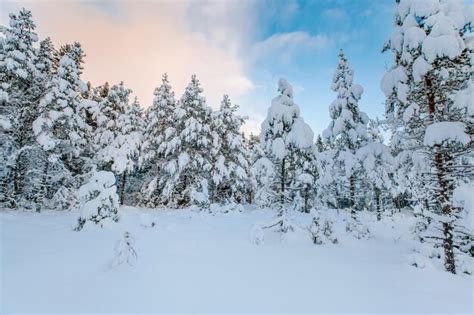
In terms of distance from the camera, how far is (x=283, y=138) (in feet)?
41.3

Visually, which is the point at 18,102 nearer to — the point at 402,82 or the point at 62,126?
the point at 62,126

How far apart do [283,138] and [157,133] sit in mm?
17584

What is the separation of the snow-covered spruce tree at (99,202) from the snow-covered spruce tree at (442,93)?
11.8m

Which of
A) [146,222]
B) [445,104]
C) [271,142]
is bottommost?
[146,222]

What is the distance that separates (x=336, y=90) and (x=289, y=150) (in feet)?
22.8

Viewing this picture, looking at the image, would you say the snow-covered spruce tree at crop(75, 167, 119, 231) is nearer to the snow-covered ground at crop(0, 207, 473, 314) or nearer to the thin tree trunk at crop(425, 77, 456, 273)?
the snow-covered ground at crop(0, 207, 473, 314)

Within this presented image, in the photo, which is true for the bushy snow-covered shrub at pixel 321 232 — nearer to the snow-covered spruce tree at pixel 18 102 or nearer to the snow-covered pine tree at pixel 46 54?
the snow-covered spruce tree at pixel 18 102

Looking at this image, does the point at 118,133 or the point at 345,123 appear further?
the point at 118,133

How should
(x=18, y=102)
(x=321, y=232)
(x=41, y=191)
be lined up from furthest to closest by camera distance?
(x=41, y=191), (x=18, y=102), (x=321, y=232)

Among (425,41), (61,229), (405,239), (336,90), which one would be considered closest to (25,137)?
(61,229)

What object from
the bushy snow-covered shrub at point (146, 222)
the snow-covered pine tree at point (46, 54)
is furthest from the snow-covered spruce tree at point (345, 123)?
the snow-covered pine tree at point (46, 54)

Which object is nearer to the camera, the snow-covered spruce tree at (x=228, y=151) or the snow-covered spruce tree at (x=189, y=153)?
the snow-covered spruce tree at (x=189, y=153)

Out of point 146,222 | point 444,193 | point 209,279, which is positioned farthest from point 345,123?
point 209,279

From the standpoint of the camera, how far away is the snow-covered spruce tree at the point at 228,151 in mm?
27203
